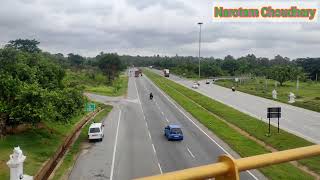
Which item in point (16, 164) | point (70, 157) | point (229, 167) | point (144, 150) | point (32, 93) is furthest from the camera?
point (144, 150)

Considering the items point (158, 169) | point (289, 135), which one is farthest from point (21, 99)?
point (289, 135)

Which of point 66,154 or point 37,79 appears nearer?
point 66,154

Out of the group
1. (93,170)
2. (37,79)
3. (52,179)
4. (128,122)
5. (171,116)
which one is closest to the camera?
(52,179)

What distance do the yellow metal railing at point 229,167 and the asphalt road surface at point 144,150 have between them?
2498 cm

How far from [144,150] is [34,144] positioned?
9.05 metres

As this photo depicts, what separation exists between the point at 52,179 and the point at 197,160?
435 inches

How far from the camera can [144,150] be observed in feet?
125

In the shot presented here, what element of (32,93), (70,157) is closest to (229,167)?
(70,157)

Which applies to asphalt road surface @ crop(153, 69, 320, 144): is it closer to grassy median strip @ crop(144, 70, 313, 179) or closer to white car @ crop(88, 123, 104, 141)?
grassy median strip @ crop(144, 70, 313, 179)

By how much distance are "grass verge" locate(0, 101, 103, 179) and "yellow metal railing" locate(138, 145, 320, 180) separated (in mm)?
25576

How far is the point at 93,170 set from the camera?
31.1 m

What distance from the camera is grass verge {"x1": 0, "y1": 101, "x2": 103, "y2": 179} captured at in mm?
29816

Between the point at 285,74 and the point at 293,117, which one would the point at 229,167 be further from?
the point at 285,74

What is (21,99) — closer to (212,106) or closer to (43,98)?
(43,98)
